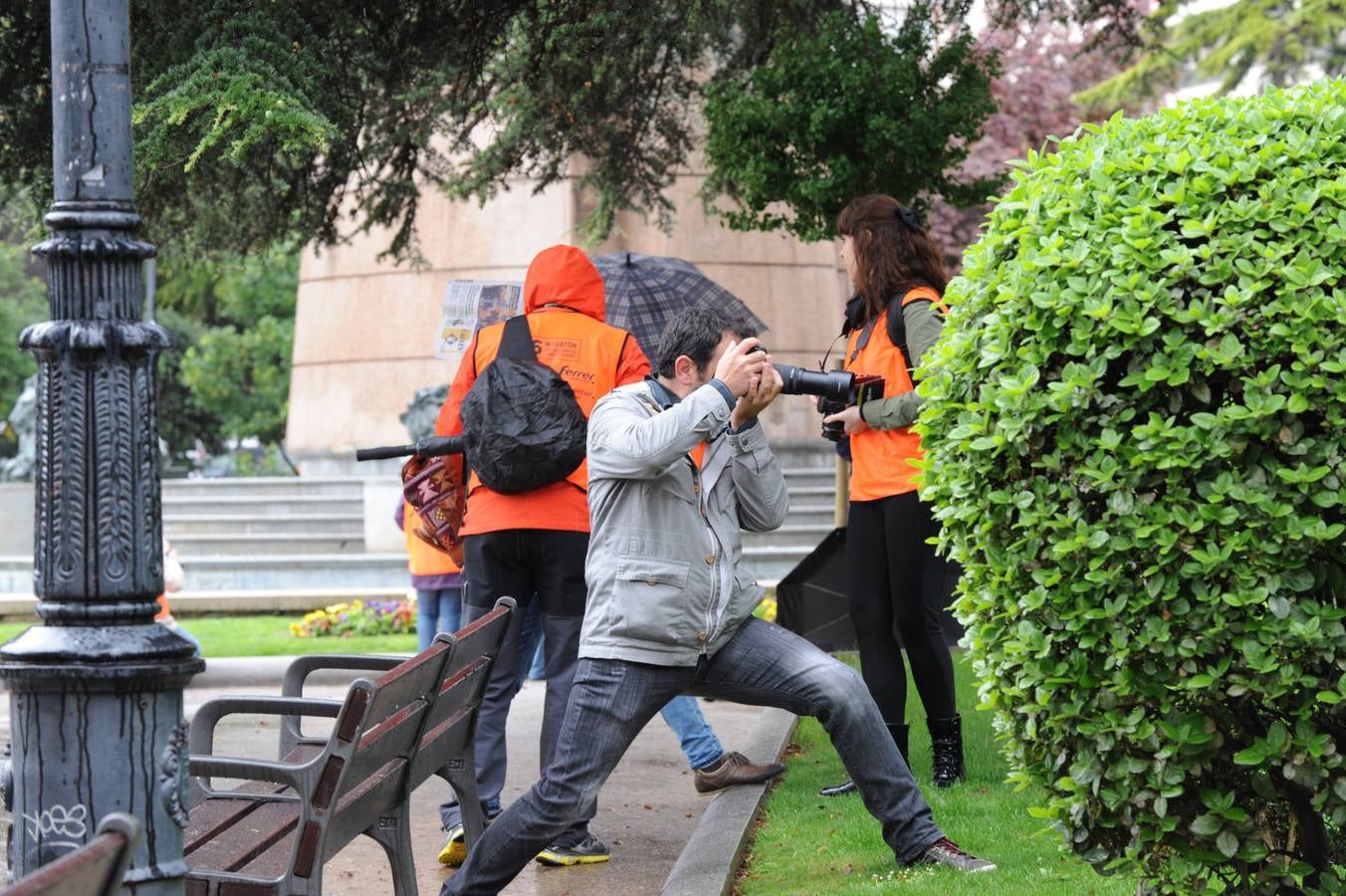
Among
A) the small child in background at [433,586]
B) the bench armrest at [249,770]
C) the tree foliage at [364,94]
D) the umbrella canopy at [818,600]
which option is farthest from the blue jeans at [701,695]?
the umbrella canopy at [818,600]

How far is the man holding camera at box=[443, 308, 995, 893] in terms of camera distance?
183 inches

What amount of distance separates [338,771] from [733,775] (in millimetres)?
3222

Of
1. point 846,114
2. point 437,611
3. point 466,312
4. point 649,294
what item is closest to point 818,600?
point 437,611

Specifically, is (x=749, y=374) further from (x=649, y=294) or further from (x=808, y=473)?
(x=808, y=473)

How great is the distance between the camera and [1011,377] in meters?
3.78

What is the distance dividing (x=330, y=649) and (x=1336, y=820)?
1068 cm

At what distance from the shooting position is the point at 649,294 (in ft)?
30.6

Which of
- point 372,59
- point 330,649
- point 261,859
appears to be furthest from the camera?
point 330,649

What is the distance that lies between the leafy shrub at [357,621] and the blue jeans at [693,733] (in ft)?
25.3

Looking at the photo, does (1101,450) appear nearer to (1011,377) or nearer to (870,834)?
(1011,377)

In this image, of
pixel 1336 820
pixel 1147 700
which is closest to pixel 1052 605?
pixel 1147 700

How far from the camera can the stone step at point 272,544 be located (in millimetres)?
20875

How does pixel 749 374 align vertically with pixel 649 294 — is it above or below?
below

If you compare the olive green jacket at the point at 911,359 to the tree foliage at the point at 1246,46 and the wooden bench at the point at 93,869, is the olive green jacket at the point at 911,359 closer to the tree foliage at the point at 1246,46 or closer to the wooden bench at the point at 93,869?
the wooden bench at the point at 93,869
